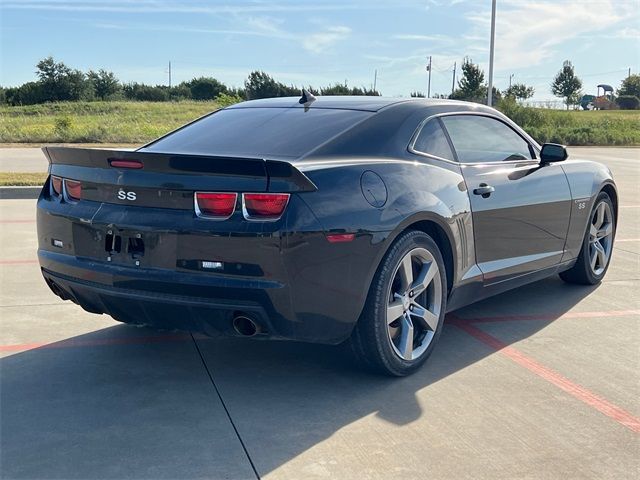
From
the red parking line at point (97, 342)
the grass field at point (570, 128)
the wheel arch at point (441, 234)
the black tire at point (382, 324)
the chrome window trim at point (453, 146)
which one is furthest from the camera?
the grass field at point (570, 128)

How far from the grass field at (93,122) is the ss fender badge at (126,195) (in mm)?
25541

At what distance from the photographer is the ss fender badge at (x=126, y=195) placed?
12.2ft

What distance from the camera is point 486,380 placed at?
162 inches

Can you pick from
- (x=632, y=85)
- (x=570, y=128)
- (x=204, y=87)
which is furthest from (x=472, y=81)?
(x=632, y=85)

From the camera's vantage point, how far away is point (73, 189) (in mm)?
4027

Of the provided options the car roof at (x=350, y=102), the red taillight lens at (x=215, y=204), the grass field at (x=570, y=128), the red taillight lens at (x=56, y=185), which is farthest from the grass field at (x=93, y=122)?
the red taillight lens at (x=215, y=204)

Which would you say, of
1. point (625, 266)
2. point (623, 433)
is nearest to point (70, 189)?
point (623, 433)

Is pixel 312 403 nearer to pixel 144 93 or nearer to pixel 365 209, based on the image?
pixel 365 209

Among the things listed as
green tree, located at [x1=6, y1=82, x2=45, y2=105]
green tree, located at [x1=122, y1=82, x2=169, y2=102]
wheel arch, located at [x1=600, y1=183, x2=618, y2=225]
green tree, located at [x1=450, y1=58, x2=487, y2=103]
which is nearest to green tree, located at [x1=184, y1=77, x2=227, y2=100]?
green tree, located at [x1=122, y1=82, x2=169, y2=102]

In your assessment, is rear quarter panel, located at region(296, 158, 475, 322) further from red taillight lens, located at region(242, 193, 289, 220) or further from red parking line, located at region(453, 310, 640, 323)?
red parking line, located at region(453, 310, 640, 323)

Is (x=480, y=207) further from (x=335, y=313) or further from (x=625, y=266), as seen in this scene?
(x=625, y=266)

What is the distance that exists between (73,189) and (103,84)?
8211 centimetres

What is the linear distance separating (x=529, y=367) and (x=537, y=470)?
135 centimetres

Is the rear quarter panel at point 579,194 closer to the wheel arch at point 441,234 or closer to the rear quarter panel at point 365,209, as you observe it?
the wheel arch at point 441,234
